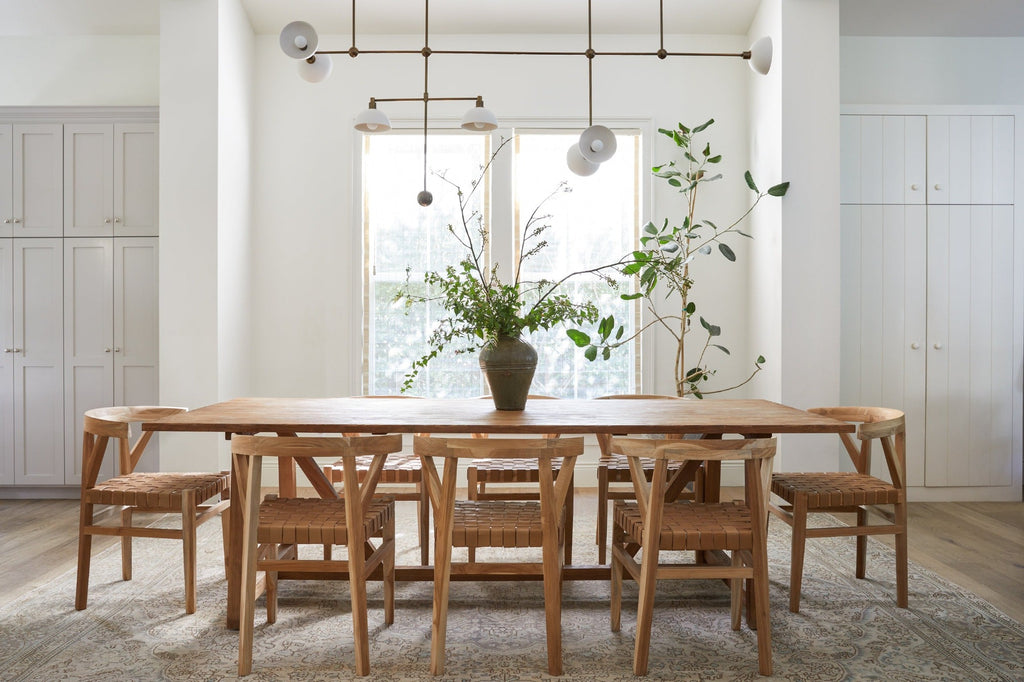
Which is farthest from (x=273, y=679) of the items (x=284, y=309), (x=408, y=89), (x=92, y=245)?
(x=408, y=89)

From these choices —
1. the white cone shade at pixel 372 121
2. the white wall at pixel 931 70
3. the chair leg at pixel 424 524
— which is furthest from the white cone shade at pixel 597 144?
the white wall at pixel 931 70

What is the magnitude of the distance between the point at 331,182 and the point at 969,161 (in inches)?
169

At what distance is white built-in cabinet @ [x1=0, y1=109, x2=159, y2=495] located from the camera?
16.1 ft

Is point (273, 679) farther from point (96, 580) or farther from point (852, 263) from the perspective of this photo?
point (852, 263)

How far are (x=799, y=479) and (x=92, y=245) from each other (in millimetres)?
4505

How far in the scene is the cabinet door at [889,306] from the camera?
16.2 ft

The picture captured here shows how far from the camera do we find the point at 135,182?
4.92 metres

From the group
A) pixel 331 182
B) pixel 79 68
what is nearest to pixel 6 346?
pixel 79 68

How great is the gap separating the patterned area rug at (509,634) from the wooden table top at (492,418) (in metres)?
0.76

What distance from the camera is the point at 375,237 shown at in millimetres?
5324

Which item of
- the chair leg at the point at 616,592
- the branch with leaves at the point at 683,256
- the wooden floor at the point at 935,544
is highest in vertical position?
the branch with leaves at the point at 683,256

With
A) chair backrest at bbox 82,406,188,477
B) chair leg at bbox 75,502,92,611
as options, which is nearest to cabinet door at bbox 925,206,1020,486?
chair backrest at bbox 82,406,188,477

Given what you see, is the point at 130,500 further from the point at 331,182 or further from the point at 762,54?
the point at 762,54

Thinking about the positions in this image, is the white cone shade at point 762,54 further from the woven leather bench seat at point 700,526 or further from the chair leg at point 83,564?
the chair leg at point 83,564
